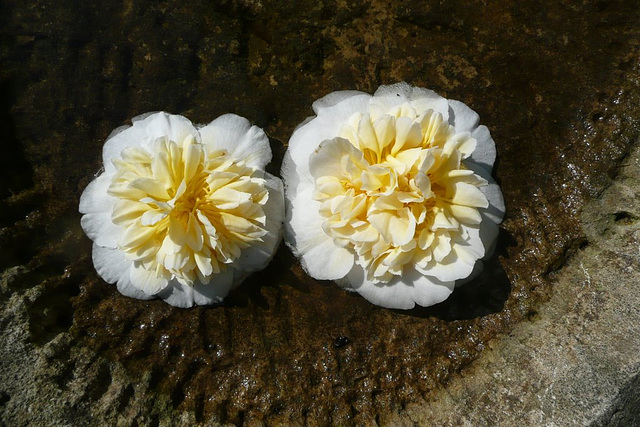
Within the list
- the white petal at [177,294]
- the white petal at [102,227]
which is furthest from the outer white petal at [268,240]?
the white petal at [102,227]

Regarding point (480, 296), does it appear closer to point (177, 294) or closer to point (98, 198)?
point (177, 294)

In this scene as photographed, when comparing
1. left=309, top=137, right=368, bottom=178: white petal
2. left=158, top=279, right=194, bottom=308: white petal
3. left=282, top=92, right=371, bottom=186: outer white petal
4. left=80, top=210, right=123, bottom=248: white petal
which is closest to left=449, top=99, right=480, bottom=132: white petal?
left=282, top=92, right=371, bottom=186: outer white petal

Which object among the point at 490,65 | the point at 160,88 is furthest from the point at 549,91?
the point at 160,88

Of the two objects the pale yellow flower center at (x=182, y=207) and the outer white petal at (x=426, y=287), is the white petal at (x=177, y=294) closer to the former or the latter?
the pale yellow flower center at (x=182, y=207)

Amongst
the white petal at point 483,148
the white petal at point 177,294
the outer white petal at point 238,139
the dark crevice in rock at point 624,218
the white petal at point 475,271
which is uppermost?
the white petal at point 483,148

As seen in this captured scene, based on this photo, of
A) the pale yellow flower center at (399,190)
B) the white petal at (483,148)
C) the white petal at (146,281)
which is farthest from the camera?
the white petal at (483,148)

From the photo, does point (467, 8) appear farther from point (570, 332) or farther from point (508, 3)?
point (570, 332)

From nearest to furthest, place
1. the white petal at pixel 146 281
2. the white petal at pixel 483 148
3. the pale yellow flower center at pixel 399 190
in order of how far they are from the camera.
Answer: the pale yellow flower center at pixel 399 190
the white petal at pixel 146 281
the white petal at pixel 483 148

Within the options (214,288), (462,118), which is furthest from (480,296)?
(214,288)
